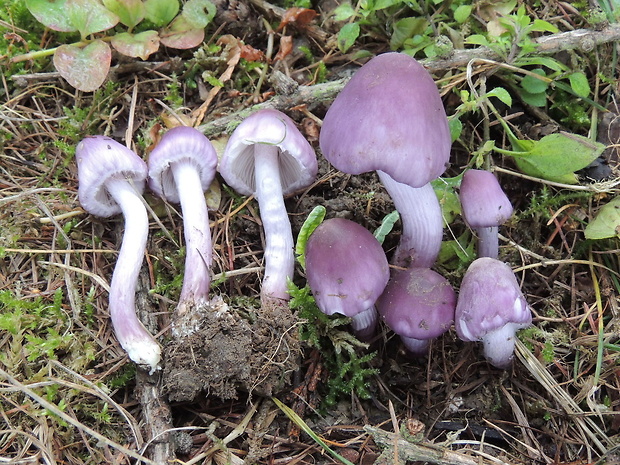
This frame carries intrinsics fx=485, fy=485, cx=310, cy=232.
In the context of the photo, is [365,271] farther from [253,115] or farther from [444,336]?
[253,115]

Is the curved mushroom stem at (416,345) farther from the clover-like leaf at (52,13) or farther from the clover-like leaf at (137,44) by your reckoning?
the clover-like leaf at (52,13)

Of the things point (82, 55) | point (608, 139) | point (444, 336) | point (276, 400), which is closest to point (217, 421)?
point (276, 400)

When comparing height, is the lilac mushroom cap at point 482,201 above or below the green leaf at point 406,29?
below

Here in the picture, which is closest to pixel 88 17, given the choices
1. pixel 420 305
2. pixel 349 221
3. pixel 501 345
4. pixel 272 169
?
pixel 272 169

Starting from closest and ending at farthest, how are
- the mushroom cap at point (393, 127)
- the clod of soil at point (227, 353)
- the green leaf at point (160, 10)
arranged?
the mushroom cap at point (393, 127) < the clod of soil at point (227, 353) < the green leaf at point (160, 10)

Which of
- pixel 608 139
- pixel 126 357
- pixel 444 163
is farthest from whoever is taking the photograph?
pixel 608 139

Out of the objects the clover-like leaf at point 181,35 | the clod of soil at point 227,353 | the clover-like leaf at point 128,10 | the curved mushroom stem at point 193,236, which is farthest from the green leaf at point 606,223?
the clover-like leaf at point 128,10

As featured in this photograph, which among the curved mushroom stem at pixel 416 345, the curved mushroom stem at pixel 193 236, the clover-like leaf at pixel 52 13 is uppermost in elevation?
the clover-like leaf at pixel 52 13

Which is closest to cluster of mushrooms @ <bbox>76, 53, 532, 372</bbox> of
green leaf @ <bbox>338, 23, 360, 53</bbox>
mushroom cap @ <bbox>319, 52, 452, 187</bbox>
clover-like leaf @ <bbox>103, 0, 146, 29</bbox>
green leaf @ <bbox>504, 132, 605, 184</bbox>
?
mushroom cap @ <bbox>319, 52, 452, 187</bbox>
